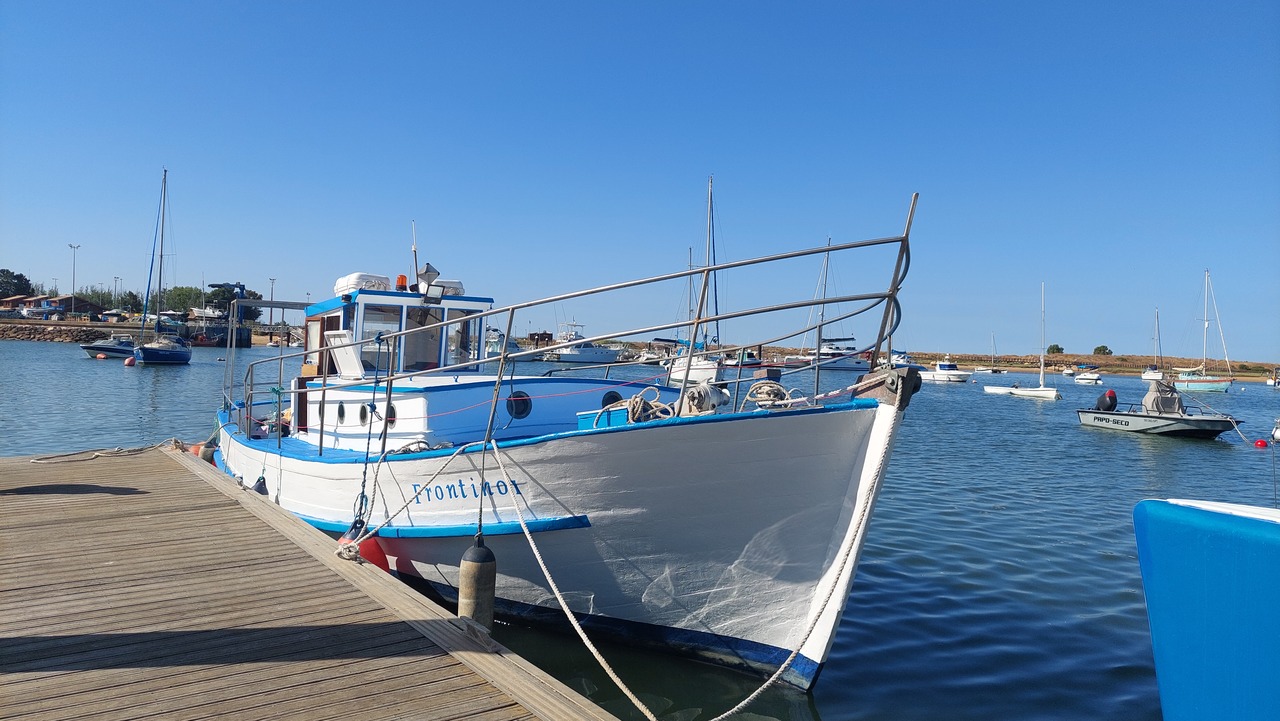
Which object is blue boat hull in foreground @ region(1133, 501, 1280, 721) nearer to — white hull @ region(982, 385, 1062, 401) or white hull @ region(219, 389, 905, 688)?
white hull @ region(219, 389, 905, 688)

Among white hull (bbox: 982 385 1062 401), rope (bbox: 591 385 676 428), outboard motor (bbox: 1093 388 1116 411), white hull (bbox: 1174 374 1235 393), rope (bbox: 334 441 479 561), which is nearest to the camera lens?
rope (bbox: 591 385 676 428)

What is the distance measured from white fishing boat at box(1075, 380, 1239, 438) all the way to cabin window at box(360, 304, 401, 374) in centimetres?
2593

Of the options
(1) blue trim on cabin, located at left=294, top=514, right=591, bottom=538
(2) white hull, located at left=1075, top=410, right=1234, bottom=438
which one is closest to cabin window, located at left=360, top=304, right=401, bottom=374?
(1) blue trim on cabin, located at left=294, top=514, right=591, bottom=538

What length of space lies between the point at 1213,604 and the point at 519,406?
5.93 meters

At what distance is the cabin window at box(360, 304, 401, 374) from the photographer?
8812mm

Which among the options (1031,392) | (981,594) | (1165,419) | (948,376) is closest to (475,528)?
(981,594)

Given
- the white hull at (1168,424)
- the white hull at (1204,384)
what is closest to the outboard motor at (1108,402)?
the white hull at (1168,424)

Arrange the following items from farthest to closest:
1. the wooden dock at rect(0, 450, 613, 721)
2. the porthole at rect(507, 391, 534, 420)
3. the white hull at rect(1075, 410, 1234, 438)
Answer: the white hull at rect(1075, 410, 1234, 438) → the porthole at rect(507, 391, 534, 420) → the wooden dock at rect(0, 450, 613, 721)

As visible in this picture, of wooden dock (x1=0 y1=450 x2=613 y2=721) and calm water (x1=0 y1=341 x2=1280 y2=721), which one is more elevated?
wooden dock (x1=0 y1=450 x2=613 y2=721)

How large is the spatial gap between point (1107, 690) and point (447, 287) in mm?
7832

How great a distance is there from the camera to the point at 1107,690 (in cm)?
636

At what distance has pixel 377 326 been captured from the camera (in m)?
8.93

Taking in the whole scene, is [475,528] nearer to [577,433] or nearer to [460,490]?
[460,490]

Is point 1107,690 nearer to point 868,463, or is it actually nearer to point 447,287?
point 868,463
